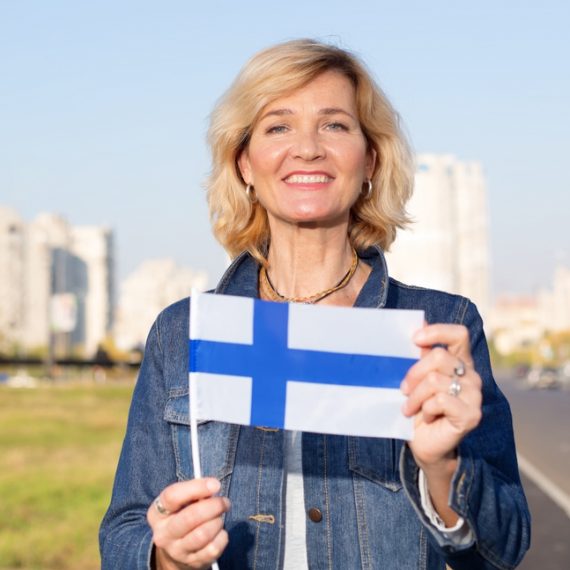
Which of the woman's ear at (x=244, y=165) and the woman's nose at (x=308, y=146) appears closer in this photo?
the woman's nose at (x=308, y=146)

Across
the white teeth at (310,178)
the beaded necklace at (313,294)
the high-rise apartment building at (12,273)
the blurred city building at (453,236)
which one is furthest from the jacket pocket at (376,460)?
the high-rise apartment building at (12,273)

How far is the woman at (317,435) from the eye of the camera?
2.45m

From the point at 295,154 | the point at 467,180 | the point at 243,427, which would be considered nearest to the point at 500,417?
the point at 243,427

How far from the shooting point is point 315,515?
9.14 ft

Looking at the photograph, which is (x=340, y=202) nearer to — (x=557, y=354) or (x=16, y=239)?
(x=557, y=354)

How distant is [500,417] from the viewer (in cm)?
275

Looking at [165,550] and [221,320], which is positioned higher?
[221,320]

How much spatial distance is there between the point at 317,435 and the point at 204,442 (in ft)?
0.82

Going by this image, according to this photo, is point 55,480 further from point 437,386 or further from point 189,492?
point 437,386

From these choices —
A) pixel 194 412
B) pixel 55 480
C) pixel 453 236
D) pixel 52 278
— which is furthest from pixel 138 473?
pixel 52 278

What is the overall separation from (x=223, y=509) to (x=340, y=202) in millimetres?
873

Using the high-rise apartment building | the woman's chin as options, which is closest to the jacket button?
the woman's chin

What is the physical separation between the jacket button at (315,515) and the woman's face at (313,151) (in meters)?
0.66

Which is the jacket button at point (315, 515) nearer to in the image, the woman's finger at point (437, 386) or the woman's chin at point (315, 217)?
the woman's finger at point (437, 386)
